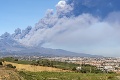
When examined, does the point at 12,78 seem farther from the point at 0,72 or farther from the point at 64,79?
the point at 64,79

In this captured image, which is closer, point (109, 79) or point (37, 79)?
point (37, 79)

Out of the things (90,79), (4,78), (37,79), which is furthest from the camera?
(90,79)

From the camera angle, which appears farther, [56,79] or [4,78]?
[56,79]

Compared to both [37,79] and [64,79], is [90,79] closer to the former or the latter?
[64,79]

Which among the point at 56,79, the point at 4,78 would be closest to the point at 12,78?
the point at 4,78

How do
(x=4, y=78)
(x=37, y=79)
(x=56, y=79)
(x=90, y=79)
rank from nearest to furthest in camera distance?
1. (x=4, y=78)
2. (x=37, y=79)
3. (x=56, y=79)
4. (x=90, y=79)

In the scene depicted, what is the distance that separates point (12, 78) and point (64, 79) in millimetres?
16787

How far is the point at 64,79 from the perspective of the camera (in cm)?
5572

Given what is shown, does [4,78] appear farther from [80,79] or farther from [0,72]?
[80,79]

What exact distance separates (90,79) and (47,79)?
858 cm

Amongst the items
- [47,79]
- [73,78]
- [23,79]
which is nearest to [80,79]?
[73,78]

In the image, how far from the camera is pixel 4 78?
39438 millimetres

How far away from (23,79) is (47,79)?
408 inches

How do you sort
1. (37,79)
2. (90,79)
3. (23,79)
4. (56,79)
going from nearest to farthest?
(23,79)
(37,79)
(56,79)
(90,79)
